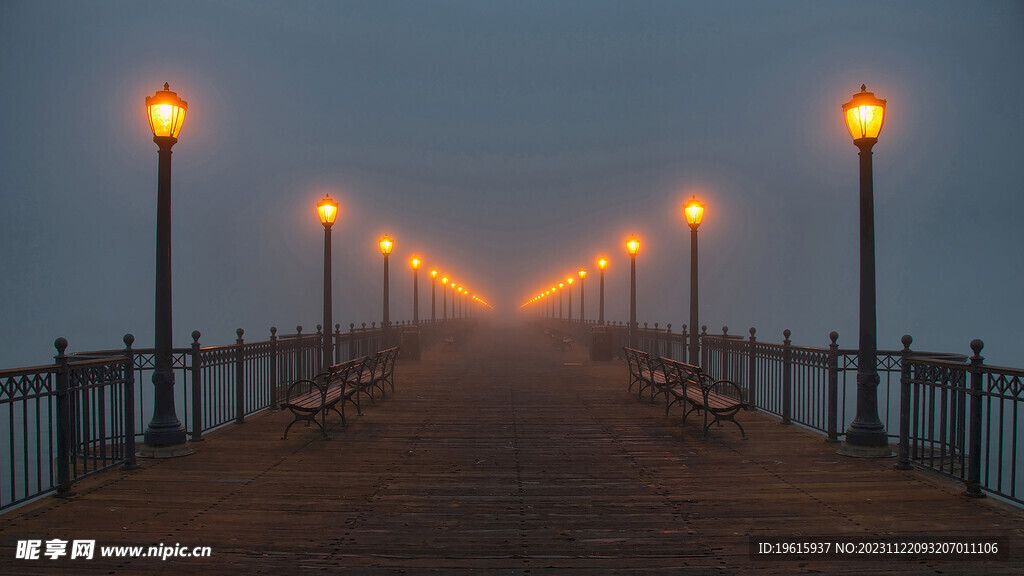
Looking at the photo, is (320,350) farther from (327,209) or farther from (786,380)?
(786,380)

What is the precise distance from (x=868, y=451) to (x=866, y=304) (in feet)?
6.18

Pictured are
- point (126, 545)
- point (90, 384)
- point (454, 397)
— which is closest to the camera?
point (126, 545)

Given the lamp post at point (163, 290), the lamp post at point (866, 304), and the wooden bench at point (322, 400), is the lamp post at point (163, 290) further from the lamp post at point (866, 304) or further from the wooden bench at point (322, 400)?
the lamp post at point (866, 304)

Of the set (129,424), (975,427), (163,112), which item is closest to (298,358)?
(129,424)

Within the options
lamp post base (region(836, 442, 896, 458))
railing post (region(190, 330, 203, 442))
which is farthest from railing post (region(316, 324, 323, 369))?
lamp post base (region(836, 442, 896, 458))

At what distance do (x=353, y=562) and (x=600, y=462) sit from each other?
150 inches

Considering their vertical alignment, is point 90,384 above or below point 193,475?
above

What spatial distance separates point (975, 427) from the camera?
20.5 ft

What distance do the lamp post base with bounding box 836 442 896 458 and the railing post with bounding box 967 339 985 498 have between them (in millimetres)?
1719

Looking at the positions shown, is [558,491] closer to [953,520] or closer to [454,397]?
[953,520]

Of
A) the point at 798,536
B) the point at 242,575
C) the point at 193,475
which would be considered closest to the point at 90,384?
the point at 193,475

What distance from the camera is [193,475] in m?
7.16

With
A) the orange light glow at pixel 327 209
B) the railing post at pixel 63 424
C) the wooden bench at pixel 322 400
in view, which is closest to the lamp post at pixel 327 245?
the orange light glow at pixel 327 209

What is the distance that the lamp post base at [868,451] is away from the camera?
26.3 ft
